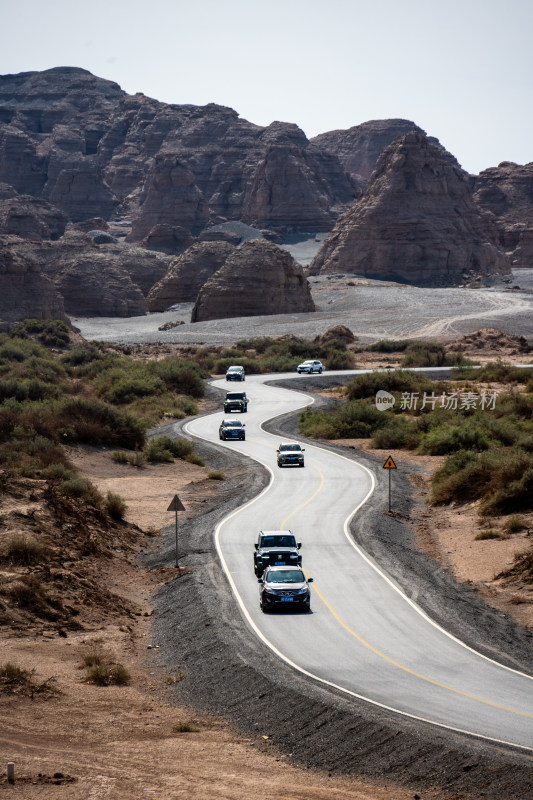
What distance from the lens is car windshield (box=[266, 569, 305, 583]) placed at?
22.1m

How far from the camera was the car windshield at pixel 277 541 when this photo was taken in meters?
25.5

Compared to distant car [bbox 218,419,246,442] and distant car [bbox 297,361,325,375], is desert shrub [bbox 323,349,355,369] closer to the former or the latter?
distant car [bbox 297,361,325,375]

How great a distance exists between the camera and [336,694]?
53.7 feet

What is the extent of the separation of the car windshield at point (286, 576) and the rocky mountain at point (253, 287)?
113 meters

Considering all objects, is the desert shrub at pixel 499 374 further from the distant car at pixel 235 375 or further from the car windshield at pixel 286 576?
the car windshield at pixel 286 576

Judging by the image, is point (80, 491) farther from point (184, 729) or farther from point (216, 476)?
point (184, 729)

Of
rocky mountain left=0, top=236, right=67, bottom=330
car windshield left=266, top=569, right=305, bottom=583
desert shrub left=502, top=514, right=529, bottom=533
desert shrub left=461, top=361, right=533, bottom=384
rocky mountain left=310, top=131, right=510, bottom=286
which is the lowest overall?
desert shrub left=461, top=361, right=533, bottom=384

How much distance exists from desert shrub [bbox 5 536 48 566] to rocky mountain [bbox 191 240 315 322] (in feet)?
365

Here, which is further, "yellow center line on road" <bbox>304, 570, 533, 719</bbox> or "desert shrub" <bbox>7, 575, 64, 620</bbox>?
"desert shrub" <bbox>7, 575, 64, 620</bbox>

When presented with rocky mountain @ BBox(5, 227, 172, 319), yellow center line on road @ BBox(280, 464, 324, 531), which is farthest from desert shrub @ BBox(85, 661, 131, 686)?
rocky mountain @ BBox(5, 227, 172, 319)

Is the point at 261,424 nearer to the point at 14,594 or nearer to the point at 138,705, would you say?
the point at 14,594

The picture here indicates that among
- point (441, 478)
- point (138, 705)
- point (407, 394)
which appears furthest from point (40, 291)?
point (138, 705)

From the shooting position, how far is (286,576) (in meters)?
22.1

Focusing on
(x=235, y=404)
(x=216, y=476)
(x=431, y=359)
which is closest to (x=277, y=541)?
(x=216, y=476)
